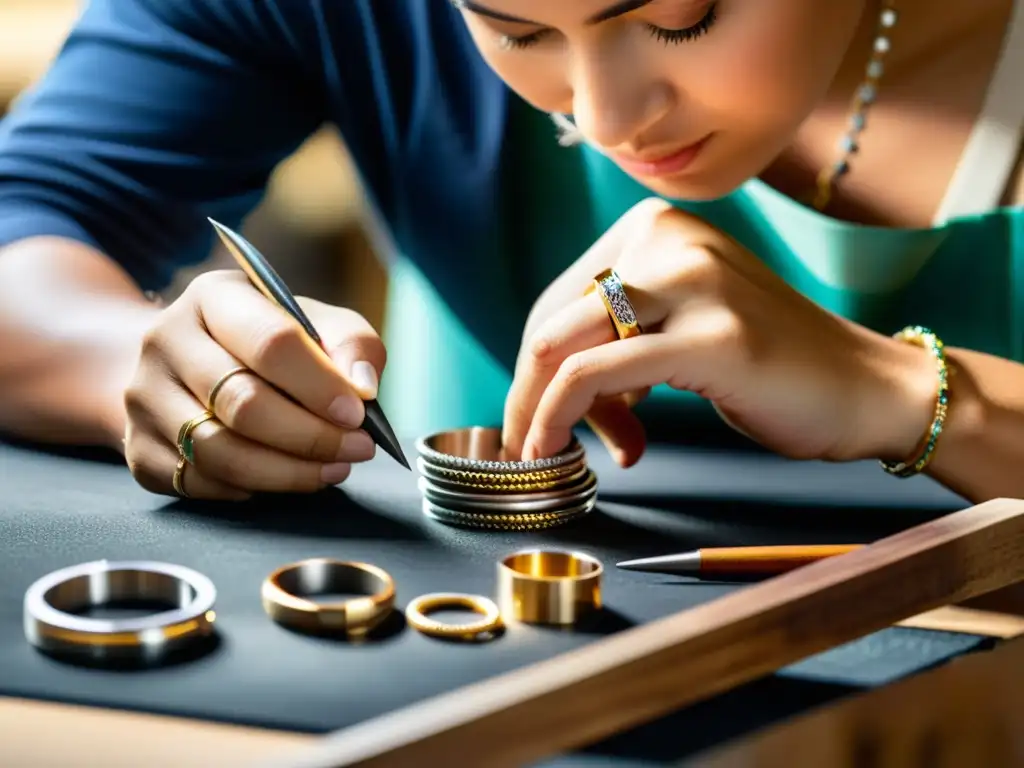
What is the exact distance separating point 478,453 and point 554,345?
139mm

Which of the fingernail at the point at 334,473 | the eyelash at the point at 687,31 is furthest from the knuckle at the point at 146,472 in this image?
the eyelash at the point at 687,31

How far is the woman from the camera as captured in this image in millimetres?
946

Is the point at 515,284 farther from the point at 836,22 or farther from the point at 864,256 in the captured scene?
the point at 836,22

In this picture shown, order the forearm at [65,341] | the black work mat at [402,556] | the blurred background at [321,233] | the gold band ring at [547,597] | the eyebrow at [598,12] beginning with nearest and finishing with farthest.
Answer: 1. the black work mat at [402,556]
2. the gold band ring at [547,597]
3. the eyebrow at [598,12]
4. the forearm at [65,341]
5. the blurred background at [321,233]

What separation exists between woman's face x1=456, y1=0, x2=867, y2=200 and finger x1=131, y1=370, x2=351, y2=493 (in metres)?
0.32

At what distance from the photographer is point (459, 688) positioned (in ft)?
2.17

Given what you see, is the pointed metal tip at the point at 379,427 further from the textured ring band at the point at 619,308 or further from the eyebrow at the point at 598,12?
the eyebrow at the point at 598,12

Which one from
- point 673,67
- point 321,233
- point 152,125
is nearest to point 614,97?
point 673,67

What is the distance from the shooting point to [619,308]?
3.08ft

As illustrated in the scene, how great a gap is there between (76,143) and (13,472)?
1.35ft

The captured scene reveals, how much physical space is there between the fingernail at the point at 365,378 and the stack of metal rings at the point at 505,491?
0.06 metres

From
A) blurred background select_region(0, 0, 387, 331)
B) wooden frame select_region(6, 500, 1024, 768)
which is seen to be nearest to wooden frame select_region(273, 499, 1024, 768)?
wooden frame select_region(6, 500, 1024, 768)

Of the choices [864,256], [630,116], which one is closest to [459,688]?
[630,116]

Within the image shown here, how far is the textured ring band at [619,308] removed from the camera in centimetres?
94
